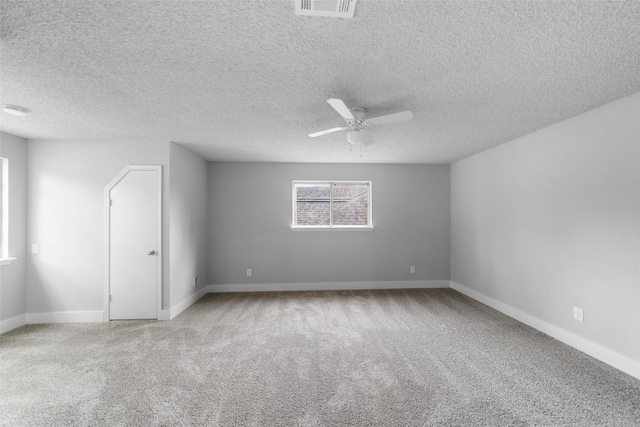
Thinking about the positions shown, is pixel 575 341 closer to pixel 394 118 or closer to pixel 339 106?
pixel 394 118

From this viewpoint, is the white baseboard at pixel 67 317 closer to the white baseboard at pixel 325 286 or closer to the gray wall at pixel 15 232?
the gray wall at pixel 15 232

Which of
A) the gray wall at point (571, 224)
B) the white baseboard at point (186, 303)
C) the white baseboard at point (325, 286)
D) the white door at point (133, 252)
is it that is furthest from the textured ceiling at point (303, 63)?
the white baseboard at point (325, 286)

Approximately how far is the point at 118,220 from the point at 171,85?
8.04 ft

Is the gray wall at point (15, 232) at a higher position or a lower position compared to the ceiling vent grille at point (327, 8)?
lower

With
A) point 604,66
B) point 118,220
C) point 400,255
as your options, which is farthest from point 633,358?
point 118,220

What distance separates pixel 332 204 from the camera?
5.49m

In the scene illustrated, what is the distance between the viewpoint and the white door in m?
3.78

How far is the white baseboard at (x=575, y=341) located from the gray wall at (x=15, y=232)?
636 centimetres

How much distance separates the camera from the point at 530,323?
351cm

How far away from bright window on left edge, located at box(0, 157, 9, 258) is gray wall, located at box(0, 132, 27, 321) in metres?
0.03

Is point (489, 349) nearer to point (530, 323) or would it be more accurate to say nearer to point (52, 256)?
point (530, 323)

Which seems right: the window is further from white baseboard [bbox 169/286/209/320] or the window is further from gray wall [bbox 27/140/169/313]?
gray wall [bbox 27/140/169/313]

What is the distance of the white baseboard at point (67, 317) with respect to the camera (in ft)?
12.2

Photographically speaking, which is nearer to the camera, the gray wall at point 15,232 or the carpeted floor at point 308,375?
the carpeted floor at point 308,375
